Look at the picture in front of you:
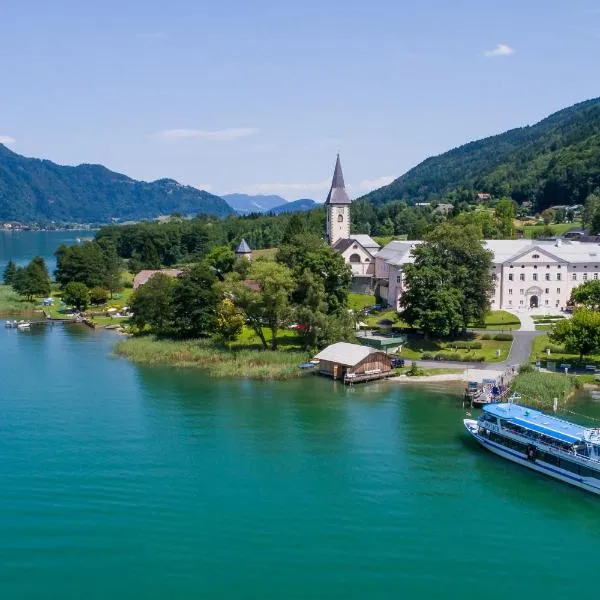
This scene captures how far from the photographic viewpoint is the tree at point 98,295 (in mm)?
84312

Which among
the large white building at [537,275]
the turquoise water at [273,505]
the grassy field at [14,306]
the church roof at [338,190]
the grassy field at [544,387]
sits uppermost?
the church roof at [338,190]

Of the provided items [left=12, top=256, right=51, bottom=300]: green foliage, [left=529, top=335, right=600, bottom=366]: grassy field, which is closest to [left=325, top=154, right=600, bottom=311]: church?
[left=529, top=335, right=600, bottom=366]: grassy field

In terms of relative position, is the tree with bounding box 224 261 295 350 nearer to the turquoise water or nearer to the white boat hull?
the turquoise water

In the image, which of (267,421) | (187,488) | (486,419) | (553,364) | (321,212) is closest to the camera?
(187,488)

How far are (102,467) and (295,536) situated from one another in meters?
11.0

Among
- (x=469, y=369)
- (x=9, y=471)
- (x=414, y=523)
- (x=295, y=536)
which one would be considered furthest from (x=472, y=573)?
(x=469, y=369)

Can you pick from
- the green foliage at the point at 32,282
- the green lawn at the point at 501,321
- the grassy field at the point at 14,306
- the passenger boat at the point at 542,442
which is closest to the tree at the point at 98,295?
the grassy field at the point at 14,306

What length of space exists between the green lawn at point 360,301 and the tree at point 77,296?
103ft

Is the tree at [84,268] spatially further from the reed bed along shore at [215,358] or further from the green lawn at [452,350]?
the green lawn at [452,350]

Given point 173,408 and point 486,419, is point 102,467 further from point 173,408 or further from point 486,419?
point 486,419

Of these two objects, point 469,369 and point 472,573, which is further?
point 469,369

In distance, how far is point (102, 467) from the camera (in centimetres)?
3266

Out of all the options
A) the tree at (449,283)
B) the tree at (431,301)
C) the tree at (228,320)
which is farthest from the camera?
the tree at (228,320)

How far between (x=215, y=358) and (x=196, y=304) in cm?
748
